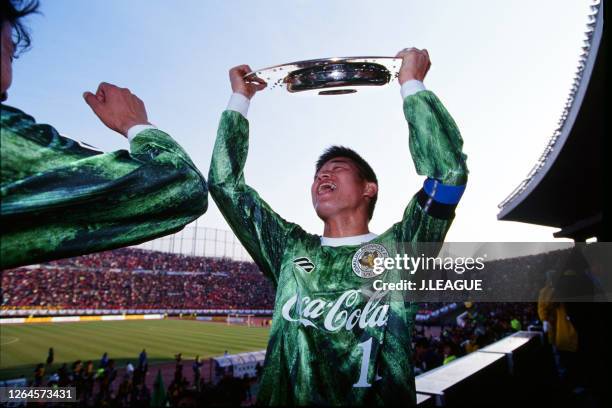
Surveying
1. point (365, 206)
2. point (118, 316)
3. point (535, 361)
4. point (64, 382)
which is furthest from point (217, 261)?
point (365, 206)

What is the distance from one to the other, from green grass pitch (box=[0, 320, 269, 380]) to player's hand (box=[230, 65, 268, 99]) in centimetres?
1967

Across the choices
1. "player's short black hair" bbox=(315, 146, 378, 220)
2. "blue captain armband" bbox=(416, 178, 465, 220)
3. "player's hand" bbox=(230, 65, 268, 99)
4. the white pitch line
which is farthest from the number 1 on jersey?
the white pitch line

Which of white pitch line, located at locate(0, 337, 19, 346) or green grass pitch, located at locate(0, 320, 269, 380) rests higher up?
white pitch line, located at locate(0, 337, 19, 346)

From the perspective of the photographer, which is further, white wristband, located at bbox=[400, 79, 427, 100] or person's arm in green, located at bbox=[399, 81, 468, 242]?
white wristband, located at bbox=[400, 79, 427, 100]

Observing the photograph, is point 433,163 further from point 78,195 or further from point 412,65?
point 78,195

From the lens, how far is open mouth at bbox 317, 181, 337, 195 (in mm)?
2453

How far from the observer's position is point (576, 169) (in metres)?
14.9

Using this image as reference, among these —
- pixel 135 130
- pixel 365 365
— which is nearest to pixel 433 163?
pixel 365 365

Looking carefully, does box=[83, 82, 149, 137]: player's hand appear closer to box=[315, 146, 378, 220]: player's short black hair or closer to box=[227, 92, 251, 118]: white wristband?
box=[227, 92, 251, 118]: white wristband

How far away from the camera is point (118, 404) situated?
11.7m

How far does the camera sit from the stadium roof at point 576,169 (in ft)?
32.7

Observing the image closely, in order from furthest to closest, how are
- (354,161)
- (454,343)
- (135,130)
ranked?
(454,343) < (354,161) < (135,130)

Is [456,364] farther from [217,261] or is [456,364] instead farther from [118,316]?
[217,261]

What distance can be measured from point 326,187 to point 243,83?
0.79 metres
